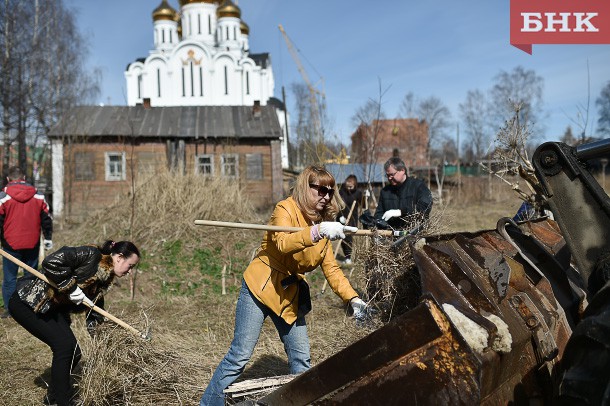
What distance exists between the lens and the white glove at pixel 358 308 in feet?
10.8

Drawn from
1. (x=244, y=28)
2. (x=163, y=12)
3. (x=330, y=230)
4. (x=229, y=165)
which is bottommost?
(x=330, y=230)

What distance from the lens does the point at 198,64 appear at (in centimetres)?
3934

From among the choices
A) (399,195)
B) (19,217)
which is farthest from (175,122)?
(399,195)

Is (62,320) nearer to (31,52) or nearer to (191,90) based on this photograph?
(31,52)

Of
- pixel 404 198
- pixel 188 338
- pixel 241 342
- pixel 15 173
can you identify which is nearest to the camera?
pixel 241 342

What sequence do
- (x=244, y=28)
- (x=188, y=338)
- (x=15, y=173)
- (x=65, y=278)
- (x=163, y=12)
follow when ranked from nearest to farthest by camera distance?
(x=65, y=278)
(x=188, y=338)
(x=15, y=173)
(x=163, y=12)
(x=244, y=28)

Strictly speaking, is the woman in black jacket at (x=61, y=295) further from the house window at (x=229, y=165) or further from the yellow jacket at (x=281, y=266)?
the house window at (x=229, y=165)

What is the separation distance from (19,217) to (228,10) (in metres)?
38.5

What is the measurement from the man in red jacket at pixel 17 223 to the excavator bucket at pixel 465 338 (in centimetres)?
548

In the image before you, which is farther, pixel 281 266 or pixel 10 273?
pixel 10 273

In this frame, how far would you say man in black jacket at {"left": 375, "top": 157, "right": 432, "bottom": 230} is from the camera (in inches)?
238

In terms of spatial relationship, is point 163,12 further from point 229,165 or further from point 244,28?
point 229,165

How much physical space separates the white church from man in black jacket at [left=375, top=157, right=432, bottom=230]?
31.1 m

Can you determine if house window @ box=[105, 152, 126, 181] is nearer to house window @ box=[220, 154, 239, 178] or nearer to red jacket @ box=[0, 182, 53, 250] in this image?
house window @ box=[220, 154, 239, 178]
